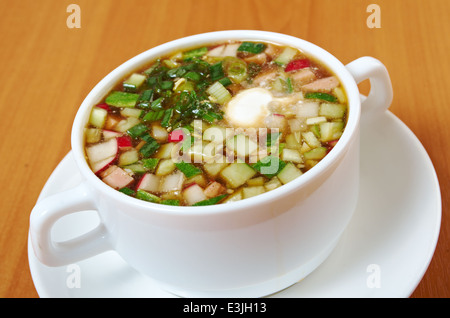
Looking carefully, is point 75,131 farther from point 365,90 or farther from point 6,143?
point 365,90

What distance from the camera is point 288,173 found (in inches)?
43.6

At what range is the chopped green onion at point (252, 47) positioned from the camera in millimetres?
1460

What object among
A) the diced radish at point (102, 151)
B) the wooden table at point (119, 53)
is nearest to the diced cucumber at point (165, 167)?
the diced radish at point (102, 151)

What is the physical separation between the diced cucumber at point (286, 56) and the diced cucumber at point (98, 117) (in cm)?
46

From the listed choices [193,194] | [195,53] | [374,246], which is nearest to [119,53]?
[195,53]

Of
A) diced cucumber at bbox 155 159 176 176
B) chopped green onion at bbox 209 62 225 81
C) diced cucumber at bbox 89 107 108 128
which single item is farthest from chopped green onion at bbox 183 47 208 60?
diced cucumber at bbox 155 159 176 176

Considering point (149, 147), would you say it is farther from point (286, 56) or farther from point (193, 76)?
point (286, 56)

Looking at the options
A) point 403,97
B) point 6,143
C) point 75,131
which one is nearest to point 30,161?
point 6,143

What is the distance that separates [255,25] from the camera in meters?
2.22

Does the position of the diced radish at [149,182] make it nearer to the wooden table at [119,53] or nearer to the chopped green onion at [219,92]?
the chopped green onion at [219,92]

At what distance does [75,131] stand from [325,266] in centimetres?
64

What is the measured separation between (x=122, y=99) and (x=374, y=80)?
24.5 inches

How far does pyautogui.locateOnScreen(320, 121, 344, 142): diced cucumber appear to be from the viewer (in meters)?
1.17

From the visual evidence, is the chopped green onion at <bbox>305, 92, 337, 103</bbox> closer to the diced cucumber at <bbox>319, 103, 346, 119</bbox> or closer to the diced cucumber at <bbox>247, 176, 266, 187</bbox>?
the diced cucumber at <bbox>319, 103, 346, 119</bbox>
